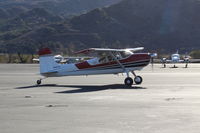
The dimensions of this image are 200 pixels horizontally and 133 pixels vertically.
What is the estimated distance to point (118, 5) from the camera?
164 meters

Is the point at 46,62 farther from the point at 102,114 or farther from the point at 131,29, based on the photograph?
the point at 131,29

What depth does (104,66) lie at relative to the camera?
23.2 metres

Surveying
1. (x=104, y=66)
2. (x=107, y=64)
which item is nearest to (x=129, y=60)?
(x=107, y=64)

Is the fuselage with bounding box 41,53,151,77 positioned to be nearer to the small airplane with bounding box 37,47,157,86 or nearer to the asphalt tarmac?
the small airplane with bounding box 37,47,157,86

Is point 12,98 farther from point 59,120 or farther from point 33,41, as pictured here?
point 33,41

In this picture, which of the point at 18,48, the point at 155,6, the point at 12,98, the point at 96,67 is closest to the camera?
the point at 12,98

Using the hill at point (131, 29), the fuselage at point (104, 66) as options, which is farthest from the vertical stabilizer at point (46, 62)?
the hill at point (131, 29)

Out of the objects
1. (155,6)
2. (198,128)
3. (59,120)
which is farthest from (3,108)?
(155,6)

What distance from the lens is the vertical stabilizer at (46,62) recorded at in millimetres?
24203

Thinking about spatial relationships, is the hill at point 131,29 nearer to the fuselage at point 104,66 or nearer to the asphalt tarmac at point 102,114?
the fuselage at point 104,66

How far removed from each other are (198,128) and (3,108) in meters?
6.23

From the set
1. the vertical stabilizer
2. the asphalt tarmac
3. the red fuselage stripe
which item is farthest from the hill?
the asphalt tarmac

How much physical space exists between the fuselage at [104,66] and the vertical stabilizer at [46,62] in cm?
Answer: 16

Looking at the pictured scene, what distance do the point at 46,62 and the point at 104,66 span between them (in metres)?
3.37
